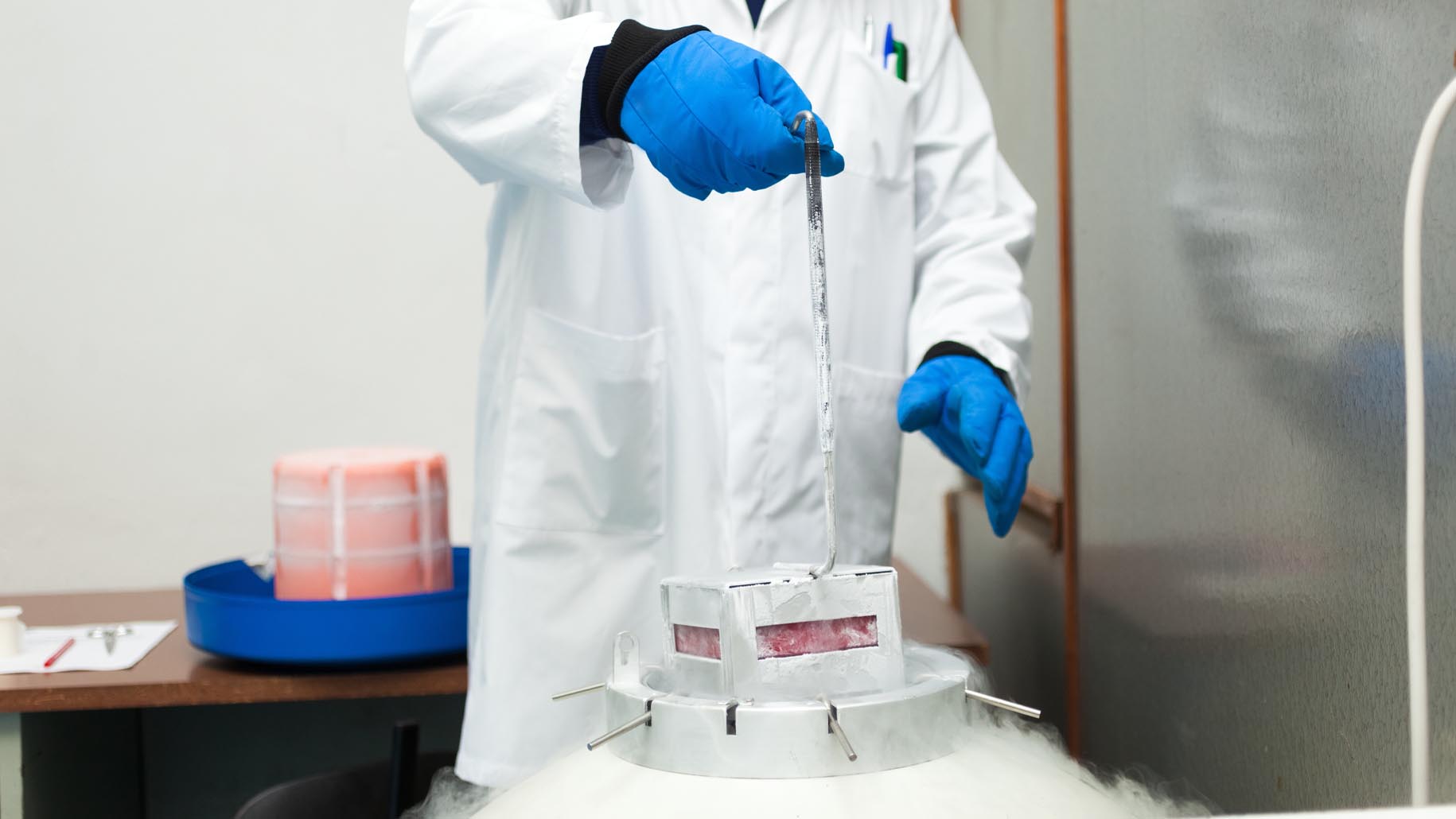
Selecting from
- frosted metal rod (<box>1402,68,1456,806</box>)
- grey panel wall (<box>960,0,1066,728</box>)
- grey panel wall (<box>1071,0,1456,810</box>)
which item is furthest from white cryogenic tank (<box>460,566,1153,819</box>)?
grey panel wall (<box>960,0,1066,728</box>)

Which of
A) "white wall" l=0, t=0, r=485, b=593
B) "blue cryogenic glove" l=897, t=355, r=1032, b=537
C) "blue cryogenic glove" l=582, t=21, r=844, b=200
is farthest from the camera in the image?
"white wall" l=0, t=0, r=485, b=593

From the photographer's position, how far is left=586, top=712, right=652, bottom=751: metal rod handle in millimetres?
606

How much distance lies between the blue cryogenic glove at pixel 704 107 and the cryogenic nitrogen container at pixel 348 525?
655mm

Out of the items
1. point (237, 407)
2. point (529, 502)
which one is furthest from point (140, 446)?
point (529, 502)

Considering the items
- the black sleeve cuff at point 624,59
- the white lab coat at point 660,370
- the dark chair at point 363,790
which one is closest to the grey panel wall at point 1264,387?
the white lab coat at point 660,370

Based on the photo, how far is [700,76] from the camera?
32.2 inches

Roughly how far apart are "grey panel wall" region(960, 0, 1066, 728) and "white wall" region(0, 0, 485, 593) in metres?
1.05

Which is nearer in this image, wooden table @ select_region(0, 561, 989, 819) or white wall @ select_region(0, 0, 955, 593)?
wooden table @ select_region(0, 561, 989, 819)

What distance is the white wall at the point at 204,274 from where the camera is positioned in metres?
2.23

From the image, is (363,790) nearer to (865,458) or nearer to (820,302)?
(865,458)

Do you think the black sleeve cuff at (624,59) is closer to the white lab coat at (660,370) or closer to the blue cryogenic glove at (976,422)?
the white lab coat at (660,370)

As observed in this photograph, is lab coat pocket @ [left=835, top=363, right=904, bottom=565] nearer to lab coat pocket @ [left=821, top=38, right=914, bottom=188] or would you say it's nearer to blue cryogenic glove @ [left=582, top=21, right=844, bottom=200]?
lab coat pocket @ [left=821, top=38, right=914, bottom=188]

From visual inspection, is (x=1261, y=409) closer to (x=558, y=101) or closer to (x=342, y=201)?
(x=558, y=101)

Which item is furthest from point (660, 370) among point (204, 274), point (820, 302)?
point (204, 274)
